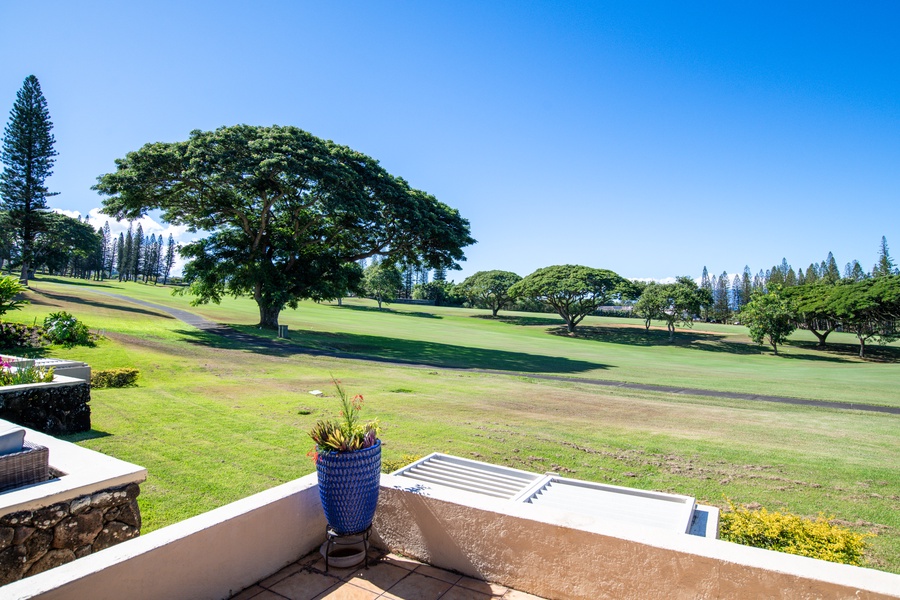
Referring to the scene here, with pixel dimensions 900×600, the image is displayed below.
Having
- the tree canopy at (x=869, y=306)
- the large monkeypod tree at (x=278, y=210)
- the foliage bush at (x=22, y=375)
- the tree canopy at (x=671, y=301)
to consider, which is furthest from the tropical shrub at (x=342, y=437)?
the tree canopy at (x=671, y=301)

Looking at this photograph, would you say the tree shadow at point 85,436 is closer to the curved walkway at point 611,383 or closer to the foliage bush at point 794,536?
the foliage bush at point 794,536

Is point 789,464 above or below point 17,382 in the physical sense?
below

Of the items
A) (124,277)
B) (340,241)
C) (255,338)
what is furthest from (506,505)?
(124,277)

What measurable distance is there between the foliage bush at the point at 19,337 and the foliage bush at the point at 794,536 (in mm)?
16141

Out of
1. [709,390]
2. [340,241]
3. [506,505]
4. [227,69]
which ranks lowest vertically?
[709,390]

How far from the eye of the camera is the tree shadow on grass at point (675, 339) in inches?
1862

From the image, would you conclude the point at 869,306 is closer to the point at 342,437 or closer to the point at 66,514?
the point at 342,437

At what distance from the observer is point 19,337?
13.5 m

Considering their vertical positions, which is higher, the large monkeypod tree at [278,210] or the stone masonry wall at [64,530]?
the large monkeypod tree at [278,210]

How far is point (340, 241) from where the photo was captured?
98.1 feet

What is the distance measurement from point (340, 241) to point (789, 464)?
85.3ft

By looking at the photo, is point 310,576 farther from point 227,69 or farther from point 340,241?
point 340,241

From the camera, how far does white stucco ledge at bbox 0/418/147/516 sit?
3119mm

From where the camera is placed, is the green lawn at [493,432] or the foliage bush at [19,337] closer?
the green lawn at [493,432]
